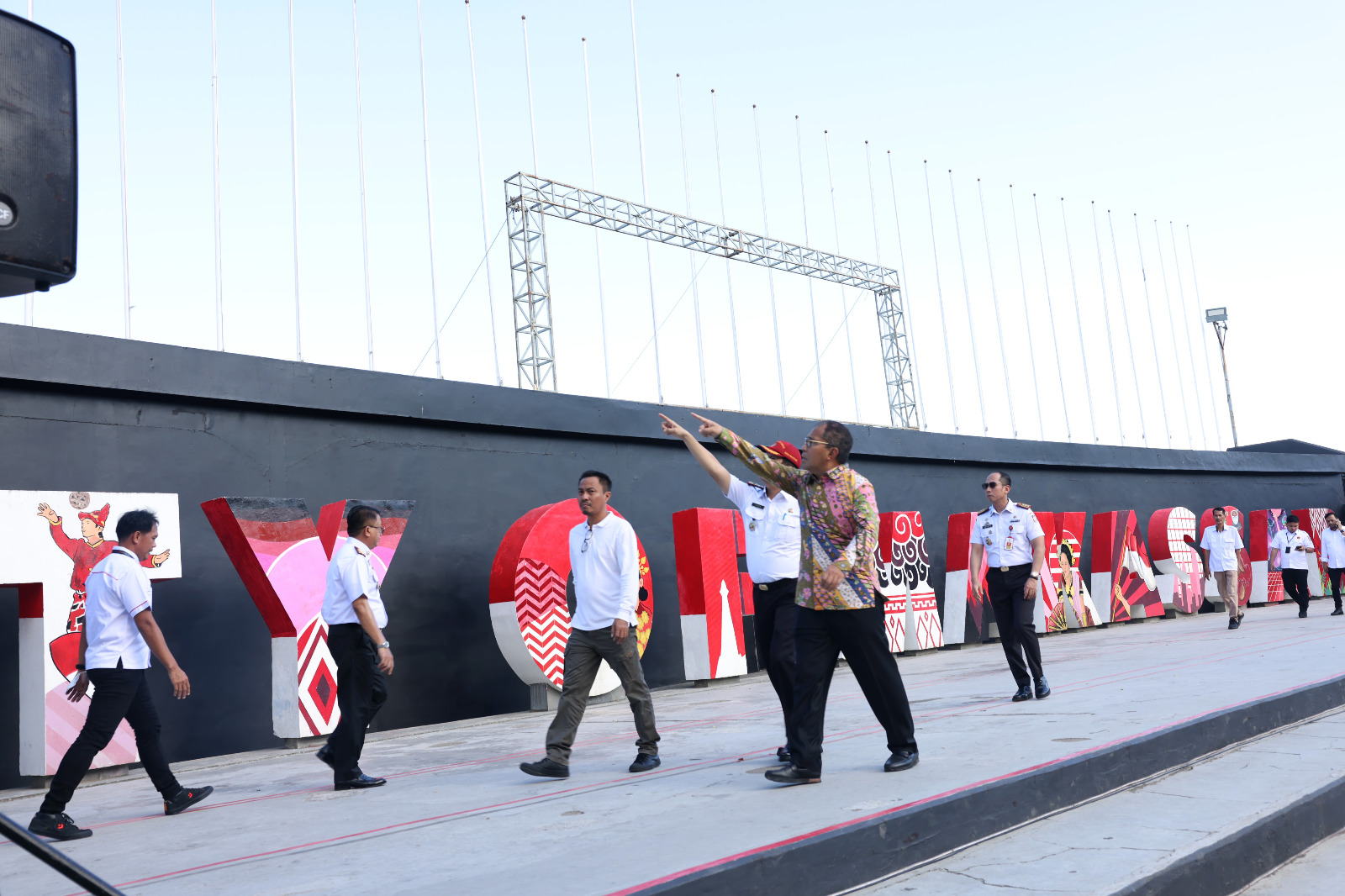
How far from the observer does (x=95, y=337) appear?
28.2ft

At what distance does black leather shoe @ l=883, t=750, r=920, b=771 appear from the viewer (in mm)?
4922

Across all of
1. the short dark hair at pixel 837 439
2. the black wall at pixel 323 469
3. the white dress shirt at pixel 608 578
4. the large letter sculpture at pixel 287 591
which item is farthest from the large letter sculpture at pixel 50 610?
the short dark hair at pixel 837 439

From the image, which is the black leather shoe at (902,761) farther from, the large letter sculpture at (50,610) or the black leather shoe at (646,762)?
the large letter sculpture at (50,610)

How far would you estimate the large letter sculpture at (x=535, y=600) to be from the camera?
33.6 ft

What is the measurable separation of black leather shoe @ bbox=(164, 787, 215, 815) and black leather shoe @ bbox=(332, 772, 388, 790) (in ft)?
2.30

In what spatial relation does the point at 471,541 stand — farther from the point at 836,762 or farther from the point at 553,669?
the point at 836,762

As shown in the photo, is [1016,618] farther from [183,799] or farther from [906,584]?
[906,584]

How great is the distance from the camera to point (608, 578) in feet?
19.4

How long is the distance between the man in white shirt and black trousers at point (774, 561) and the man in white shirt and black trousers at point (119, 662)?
2.88m

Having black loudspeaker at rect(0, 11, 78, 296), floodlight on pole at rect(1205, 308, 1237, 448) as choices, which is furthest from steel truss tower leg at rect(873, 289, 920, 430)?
black loudspeaker at rect(0, 11, 78, 296)

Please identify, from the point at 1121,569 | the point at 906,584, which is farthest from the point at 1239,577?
the point at 906,584

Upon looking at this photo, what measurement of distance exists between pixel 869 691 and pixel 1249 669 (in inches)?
203

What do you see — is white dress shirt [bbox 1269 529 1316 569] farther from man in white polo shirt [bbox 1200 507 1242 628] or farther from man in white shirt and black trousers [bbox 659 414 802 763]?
man in white shirt and black trousers [bbox 659 414 802 763]

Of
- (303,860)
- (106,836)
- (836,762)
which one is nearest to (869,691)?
(836,762)
